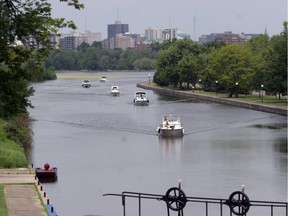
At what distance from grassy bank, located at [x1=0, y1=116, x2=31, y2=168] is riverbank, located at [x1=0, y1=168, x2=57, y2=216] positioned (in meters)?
1.41

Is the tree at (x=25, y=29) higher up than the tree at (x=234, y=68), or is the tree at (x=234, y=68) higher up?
the tree at (x=25, y=29)

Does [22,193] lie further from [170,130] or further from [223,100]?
[223,100]

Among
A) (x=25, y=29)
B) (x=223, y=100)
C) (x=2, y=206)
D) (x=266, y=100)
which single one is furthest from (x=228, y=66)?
(x=25, y=29)

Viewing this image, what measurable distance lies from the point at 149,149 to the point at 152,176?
9988 mm

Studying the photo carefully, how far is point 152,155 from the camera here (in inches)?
1570

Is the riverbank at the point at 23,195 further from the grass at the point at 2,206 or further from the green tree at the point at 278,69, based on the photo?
the green tree at the point at 278,69

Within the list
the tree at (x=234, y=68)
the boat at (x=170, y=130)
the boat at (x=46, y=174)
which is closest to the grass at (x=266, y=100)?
the tree at (x=234, y=68)

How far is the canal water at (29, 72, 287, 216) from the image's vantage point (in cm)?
2833

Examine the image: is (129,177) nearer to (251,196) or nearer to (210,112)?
(251,196)

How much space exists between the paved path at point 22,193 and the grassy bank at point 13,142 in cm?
141

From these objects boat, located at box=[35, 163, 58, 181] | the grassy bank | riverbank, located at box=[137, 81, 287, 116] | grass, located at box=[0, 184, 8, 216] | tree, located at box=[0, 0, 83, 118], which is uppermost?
tree, located at box=[0, 0, 83, 118]

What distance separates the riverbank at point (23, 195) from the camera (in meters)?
20.7

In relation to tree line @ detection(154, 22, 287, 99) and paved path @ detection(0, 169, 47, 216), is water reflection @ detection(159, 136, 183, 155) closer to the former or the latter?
paved path @ detection(0, 169, 47, 216)

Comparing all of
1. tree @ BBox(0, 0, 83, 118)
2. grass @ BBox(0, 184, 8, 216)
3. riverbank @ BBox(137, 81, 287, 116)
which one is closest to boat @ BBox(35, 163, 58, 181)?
grass @ BBox(0, 184, 8, 216)
